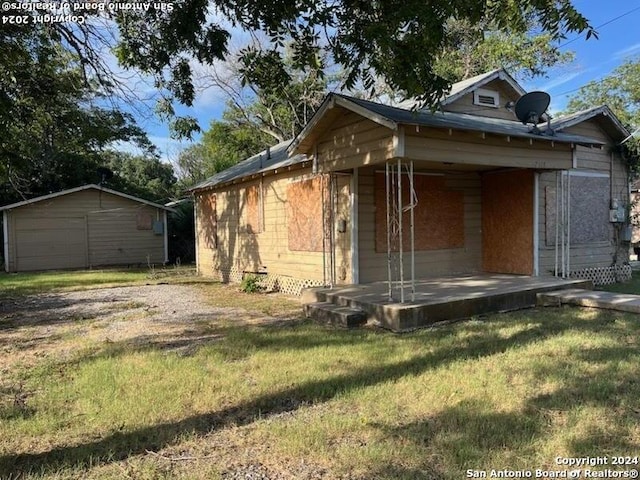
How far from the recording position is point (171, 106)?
684 centimetres

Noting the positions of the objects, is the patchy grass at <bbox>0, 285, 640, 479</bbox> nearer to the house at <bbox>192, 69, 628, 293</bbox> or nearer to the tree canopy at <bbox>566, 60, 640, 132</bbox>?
the house at <bbox>192, 69, 628, 293</bbox>

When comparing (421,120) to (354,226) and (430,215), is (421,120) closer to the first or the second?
(354,226)

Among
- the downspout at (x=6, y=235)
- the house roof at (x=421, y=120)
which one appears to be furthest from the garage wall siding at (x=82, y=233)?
the house roof at (x=421, y=120)

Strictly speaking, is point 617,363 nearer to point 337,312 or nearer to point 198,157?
point 337,312

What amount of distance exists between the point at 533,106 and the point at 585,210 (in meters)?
3.20

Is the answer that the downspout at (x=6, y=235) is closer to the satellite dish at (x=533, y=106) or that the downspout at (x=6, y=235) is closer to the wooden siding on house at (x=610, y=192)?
the satellite dish at (x=533, y=106)

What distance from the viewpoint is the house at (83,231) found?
17.5 meters

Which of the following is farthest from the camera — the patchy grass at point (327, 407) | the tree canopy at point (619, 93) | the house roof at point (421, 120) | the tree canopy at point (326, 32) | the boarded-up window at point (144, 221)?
the boarded-up window at point (144, 221)

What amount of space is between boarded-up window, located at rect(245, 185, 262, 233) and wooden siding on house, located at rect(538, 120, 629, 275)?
236 inches

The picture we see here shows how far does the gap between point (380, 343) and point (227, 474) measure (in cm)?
301

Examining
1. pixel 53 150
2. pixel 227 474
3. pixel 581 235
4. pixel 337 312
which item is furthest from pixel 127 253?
pixel 227 474

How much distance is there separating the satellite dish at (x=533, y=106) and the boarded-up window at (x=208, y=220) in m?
8.34

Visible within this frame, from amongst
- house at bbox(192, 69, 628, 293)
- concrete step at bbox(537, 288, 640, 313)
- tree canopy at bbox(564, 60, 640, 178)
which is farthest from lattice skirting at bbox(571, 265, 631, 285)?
tree canopy at bbox(564, 60, 640, 178)

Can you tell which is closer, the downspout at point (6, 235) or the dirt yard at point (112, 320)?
the dirt yard at point (112, 320)
